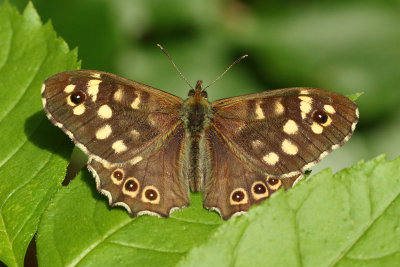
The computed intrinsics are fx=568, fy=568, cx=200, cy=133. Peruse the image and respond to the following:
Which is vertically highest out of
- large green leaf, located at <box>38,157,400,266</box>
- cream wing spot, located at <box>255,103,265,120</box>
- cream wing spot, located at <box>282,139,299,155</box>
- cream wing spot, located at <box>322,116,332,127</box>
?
large green leaf, located at <box>38,157,400,266</box>

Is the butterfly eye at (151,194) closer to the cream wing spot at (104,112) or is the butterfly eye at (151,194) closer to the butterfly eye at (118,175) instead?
the butterfly eye at (118,175)

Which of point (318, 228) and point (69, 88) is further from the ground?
point (318, 228)

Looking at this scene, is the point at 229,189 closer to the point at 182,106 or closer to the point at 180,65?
the point at 182,106

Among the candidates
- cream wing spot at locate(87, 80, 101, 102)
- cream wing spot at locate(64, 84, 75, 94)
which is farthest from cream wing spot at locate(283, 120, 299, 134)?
cream wing spot at locate(64, 84, 75, 94)

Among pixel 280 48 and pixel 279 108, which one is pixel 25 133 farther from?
pixel 280 48

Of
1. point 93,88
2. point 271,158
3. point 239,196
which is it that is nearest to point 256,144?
point 271,158

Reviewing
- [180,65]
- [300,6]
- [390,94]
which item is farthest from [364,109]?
[180,65]

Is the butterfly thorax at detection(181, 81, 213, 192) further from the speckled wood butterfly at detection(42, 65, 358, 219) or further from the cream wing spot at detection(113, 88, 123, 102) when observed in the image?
the cream wing spot at detection(113, 88, 123, 102)
